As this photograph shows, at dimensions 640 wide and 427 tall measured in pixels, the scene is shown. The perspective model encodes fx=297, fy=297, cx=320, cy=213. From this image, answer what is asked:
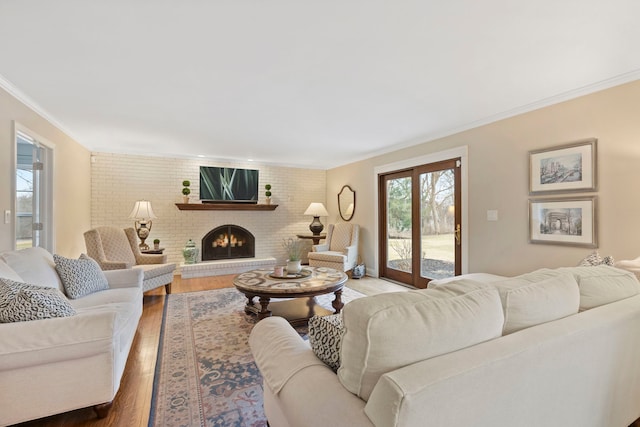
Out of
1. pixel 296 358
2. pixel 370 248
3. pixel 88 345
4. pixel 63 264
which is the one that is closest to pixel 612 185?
pixel 296 358

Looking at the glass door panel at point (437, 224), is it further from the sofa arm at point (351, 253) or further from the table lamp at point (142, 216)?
the table lamp at point (142, 216)

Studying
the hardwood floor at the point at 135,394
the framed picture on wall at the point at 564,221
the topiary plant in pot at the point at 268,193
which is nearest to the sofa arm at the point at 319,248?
the topiary plant in pot at the point at 268,193

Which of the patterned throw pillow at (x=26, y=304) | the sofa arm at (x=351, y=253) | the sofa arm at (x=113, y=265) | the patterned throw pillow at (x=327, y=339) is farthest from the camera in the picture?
the sofa arm at (x=351, y=253)

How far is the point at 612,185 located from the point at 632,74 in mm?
885

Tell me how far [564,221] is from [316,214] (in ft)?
13.3

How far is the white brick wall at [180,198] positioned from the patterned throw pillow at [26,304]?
3.93 metres

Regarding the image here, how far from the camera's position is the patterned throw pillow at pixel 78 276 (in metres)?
2.40

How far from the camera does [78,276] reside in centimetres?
246

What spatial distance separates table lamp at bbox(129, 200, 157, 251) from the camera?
15.5ft

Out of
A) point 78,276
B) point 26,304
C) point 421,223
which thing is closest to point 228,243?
point 78,276

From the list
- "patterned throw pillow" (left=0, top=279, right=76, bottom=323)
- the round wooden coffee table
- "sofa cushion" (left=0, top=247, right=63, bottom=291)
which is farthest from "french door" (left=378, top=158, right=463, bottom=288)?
"sofa cushion" (left=0, top=247, right=63, bottom=291)

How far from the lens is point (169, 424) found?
1606mm

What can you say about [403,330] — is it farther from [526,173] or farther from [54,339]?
[526,173]

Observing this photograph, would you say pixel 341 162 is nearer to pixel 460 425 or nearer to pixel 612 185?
pixel 612 185
